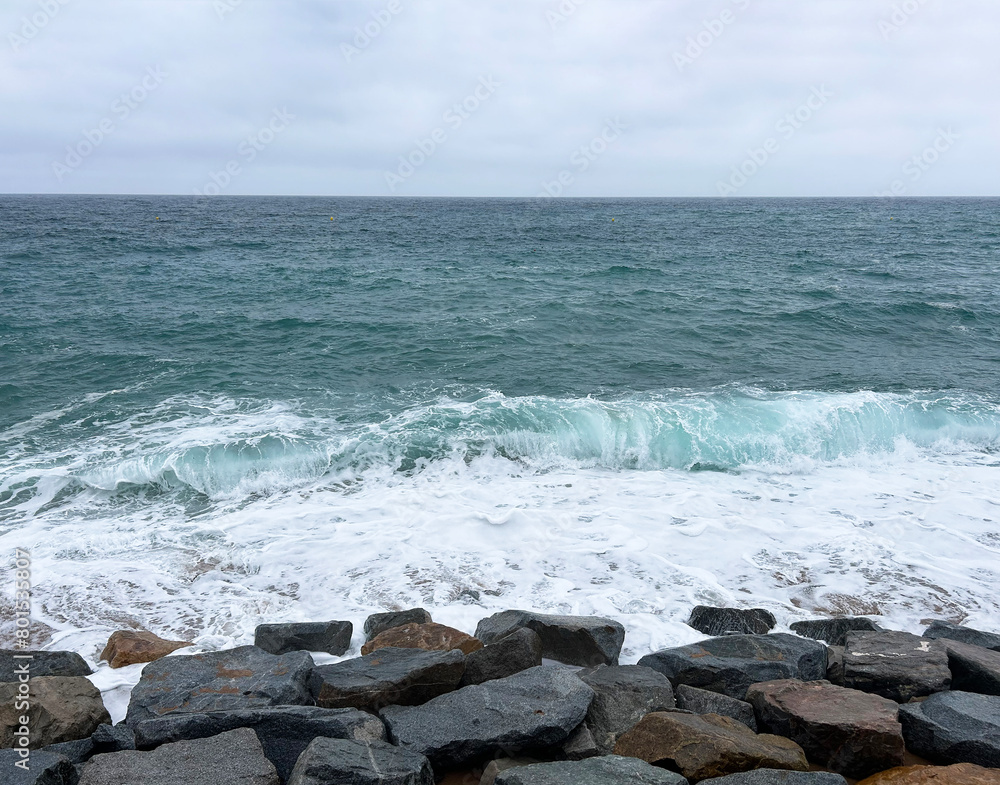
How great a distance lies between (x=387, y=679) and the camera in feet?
16.9

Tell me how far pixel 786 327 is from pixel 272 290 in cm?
1742

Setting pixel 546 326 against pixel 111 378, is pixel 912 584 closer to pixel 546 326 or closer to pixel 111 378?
pixel 546 326

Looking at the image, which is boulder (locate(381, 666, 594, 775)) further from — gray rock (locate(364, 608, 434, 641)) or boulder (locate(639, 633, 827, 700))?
gray rock (locate(364, 608, 434, 641))

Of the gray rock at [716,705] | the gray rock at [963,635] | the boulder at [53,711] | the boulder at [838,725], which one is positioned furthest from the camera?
the gray rock at [963,635]

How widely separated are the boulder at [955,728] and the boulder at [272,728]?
3.71m

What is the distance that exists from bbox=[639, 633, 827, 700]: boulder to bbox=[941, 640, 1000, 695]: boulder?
38.7 inches

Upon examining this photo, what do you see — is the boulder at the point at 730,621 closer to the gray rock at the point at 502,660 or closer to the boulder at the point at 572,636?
the boulder at the point at 572,636

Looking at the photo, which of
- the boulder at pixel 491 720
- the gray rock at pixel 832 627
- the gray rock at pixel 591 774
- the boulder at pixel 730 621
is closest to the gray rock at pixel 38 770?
the boulder at pixel 491 720

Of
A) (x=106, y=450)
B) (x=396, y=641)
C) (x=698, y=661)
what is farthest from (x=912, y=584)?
(x=106, y=450)

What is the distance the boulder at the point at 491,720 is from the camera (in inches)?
177

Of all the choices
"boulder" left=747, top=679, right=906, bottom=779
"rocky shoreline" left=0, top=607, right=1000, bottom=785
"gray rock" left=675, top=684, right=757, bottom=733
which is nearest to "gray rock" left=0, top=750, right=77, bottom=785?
"rocky shoreline" left=0, top=607, right=1000, bottom=785

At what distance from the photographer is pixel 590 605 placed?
7.18 meters

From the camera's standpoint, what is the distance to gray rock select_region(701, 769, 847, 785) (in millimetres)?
3960

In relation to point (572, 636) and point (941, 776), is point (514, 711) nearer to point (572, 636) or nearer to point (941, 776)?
point (572, 636)
